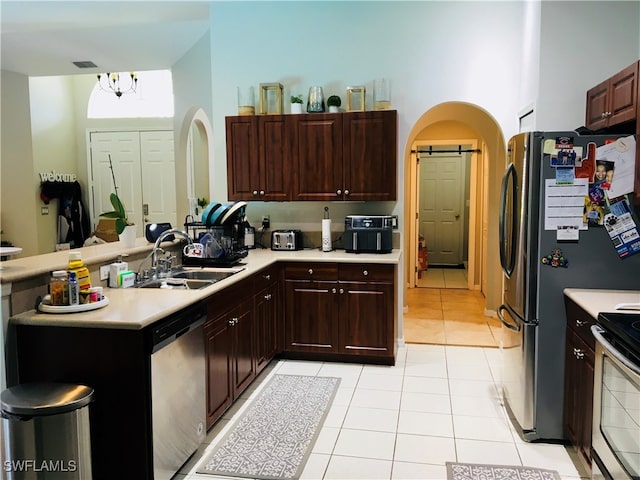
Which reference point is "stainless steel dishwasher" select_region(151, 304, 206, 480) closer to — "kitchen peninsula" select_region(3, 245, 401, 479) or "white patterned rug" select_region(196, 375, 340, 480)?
"kitchen peninsula" select_region(3, 245, 401, 479)

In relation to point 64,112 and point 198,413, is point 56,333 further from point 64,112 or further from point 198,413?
point 64,112

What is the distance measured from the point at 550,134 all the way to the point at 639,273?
0.91 meters

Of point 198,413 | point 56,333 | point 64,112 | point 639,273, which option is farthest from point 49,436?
point 64,112

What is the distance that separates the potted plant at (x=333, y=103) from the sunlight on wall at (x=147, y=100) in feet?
14.8

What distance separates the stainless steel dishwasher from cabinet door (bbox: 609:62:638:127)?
2.67m

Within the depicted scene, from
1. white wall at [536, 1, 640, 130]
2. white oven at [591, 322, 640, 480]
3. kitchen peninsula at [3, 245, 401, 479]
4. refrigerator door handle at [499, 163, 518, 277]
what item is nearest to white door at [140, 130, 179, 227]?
kitchen peninsula at [3, 245, 401, 479]

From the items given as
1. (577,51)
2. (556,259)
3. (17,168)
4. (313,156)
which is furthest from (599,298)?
(17,168)

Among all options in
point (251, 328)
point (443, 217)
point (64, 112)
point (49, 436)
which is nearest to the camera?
point (49, 436)

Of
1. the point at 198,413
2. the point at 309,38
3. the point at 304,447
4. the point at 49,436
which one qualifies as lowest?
the point at 304,447

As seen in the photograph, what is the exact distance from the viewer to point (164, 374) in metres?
2.42

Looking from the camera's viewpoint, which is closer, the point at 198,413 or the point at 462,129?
the point at 198,413

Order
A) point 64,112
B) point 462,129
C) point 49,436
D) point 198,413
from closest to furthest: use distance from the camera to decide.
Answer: point 49,436 < point 198,413 < point 462,129 < point 64,112

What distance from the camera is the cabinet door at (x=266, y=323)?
3.84 m

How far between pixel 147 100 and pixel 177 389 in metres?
6.94
